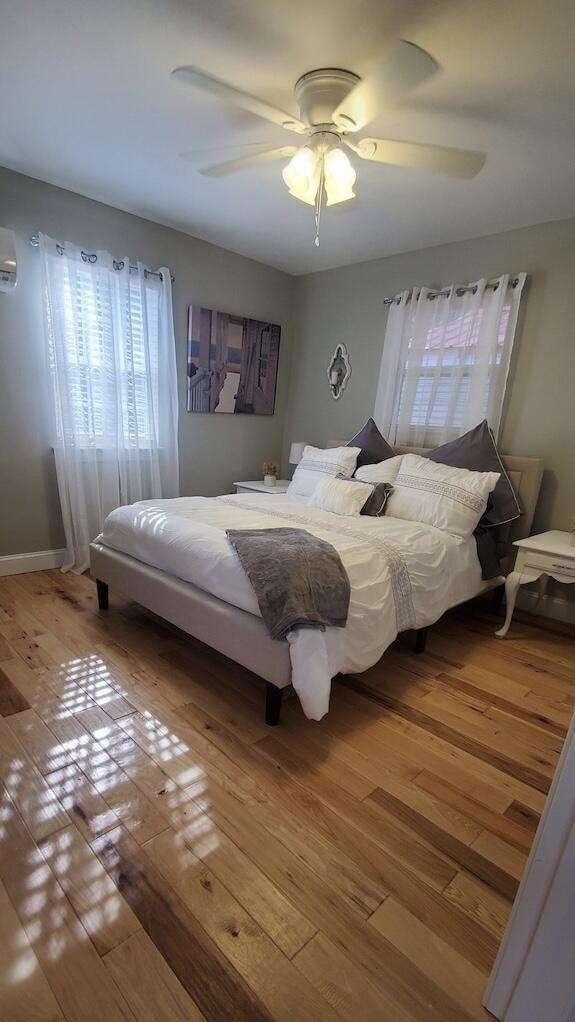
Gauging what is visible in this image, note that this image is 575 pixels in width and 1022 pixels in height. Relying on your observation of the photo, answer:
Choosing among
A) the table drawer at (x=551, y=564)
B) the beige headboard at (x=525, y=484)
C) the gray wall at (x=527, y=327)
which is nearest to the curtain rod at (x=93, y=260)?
the gray wall at (x=527, y=327)

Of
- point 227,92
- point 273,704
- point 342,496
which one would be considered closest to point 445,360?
point 342,496

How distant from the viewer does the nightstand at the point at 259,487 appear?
12.7 ft

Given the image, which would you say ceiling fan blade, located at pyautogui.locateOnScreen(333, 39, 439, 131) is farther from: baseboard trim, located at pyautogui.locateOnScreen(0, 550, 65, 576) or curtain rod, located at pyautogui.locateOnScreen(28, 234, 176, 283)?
baseboard trim, located at pyautogui.locateOnScreen(0, 550, 65, 576)

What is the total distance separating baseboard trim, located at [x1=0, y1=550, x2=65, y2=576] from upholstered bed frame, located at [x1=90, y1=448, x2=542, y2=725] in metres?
0.87

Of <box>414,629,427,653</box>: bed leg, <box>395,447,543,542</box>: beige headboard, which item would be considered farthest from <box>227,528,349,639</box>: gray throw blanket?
<box>395,447,543,542</box>: beige headboard

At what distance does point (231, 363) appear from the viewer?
3.99 meters

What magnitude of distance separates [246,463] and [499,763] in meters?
3.31

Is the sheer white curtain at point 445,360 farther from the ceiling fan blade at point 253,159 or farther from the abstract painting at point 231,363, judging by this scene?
the ceiling fan blade at point 253,159

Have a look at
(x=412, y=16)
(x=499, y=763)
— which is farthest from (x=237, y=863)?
(x=412, y=16)

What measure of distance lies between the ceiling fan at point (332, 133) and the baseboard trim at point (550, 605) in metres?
2.55

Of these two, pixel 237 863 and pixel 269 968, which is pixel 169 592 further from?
pixel 269 968

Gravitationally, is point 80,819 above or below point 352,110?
below

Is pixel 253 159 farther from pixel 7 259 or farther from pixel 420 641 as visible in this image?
pixel 420 641

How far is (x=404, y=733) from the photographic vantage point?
182 centimetres
